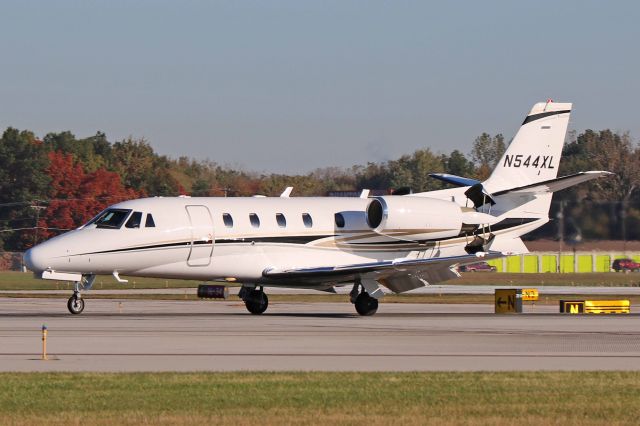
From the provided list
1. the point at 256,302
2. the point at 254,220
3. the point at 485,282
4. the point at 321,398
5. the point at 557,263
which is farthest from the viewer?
the point at 557,263

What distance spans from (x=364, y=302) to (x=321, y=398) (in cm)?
2017

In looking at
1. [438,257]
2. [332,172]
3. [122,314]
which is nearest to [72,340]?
[122,314]

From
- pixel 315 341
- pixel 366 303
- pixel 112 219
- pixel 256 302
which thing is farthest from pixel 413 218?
pixel 315 341

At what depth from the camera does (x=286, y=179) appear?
113m

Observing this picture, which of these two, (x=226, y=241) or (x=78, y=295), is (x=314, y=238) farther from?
(x=78, y=295)

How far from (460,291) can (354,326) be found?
29908 millimetres

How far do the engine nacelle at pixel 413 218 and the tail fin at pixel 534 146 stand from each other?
3.17 meters

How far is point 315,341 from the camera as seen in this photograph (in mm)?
25844

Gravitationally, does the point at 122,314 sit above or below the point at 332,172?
below

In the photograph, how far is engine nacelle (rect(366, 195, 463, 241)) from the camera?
37344mm

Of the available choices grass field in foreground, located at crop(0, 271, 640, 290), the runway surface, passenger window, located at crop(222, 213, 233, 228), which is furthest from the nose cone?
grass field in foreground, located at crop(0, 271, 640, 290)

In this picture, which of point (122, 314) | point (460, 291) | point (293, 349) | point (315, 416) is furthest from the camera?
point (460, 291)

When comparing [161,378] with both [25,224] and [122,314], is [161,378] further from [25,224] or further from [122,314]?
[25,224]

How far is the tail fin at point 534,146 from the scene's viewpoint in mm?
40594
